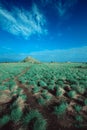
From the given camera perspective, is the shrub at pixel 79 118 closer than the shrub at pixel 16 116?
Yes

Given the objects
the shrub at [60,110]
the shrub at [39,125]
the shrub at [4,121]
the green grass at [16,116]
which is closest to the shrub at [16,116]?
the green grass at [16,116]

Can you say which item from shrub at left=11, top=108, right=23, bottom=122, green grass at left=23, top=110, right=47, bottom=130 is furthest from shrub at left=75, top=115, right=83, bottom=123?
shrub at left=11, top=108, right=23, bottom=122

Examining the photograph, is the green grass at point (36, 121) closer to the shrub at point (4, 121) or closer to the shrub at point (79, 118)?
the shrub at point (4, 121)

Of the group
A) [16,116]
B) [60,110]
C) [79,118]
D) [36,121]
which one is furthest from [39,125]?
[79,118]

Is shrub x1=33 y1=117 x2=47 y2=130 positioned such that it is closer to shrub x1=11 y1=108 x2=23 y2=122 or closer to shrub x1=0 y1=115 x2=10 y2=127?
shrub x1=11 y1=108 x2=23 y2=122

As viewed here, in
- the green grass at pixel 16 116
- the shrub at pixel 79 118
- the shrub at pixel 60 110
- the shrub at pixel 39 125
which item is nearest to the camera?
the shrub at pixel 39 125

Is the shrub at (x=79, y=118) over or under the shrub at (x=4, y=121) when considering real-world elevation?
under

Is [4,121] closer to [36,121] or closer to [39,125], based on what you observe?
[36,121]

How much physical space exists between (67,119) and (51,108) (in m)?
1.14

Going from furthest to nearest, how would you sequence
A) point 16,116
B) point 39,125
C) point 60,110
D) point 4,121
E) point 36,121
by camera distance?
point 60,110 < point 16,116 < point 4,121 < point 36,121 < point 39,125

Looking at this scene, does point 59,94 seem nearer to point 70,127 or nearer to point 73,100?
point 73,100

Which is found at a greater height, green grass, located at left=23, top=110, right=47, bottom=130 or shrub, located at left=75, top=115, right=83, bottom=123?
green grass, located at left=23, top=110, right=47, bottom=130

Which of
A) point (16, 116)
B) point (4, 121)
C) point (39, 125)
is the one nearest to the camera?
point (39, 125)

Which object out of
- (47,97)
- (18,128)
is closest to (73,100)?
(47,97)
